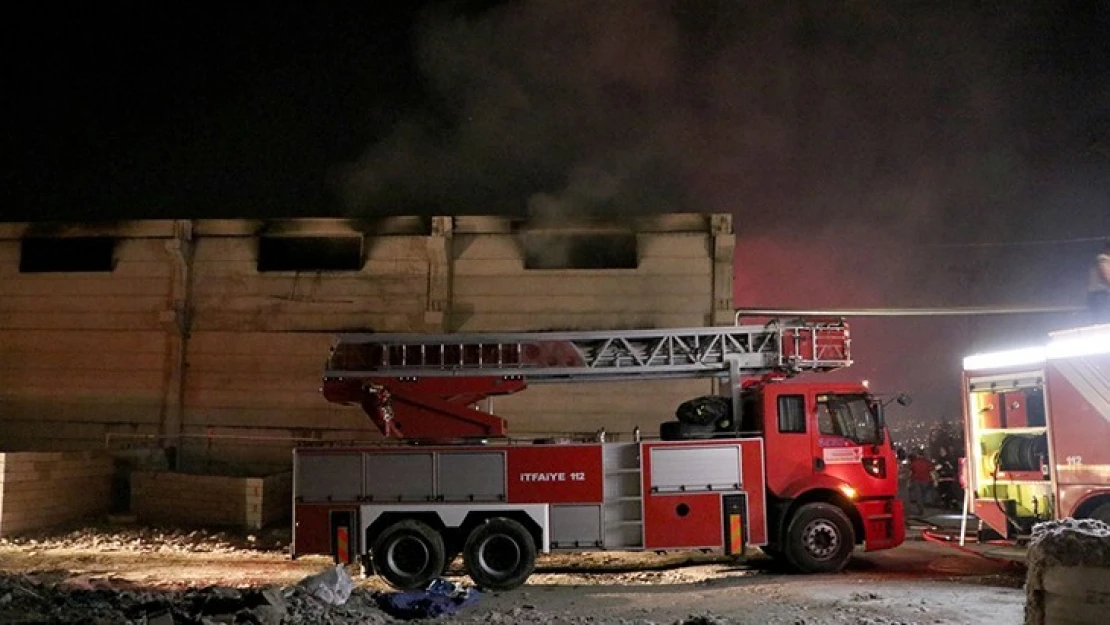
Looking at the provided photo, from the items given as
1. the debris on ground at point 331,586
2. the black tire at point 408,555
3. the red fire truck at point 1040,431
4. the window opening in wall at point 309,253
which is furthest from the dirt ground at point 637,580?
the window opening in wall at point 309,253

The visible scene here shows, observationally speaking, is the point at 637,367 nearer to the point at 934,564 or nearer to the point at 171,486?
the point at 934,564

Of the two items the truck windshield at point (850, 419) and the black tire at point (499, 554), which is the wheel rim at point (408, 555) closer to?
the black tire at point (499, 554)

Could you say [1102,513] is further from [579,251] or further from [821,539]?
[579,251]

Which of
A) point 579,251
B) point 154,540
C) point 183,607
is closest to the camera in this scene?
point 183,607

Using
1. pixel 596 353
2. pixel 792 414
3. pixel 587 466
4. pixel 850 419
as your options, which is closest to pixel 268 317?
pixel 596 353

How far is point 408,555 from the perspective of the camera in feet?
33.2

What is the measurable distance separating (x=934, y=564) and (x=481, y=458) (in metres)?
6.44

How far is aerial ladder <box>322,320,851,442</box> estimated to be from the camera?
10.8 m

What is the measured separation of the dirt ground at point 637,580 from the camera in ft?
26.1

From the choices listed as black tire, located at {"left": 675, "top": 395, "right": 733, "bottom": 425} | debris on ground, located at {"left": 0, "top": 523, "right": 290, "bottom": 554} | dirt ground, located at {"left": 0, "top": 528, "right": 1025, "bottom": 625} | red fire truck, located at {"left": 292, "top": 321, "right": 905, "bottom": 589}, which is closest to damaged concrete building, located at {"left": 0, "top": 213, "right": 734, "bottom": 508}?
debris on ground, located at {"left": 0, "top": 523, "right": 290, "bottom": 554}

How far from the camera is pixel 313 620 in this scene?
7.04 meters

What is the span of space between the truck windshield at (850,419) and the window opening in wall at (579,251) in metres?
6.87

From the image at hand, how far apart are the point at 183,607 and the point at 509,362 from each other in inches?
191

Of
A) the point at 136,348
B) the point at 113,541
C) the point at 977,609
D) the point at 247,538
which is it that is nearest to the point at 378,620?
the point at 977,609
